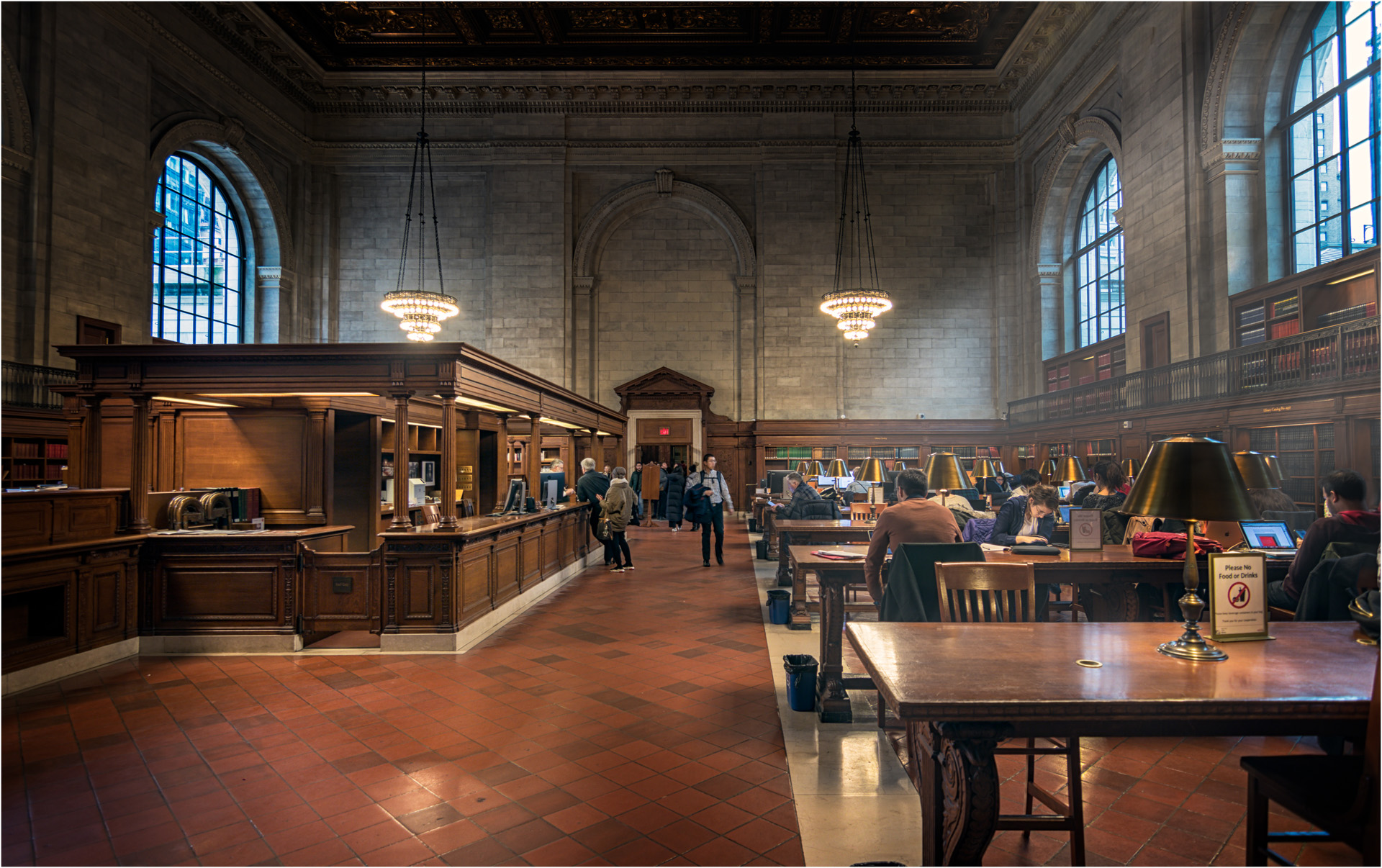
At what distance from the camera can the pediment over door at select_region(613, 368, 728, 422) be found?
1717 centimetres

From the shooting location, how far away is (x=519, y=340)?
55.5 ft

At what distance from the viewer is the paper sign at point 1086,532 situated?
430cm

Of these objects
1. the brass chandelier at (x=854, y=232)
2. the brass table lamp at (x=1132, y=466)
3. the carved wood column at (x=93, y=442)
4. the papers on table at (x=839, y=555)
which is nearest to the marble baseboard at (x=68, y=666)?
the carved wood column at (x=93, y=442)

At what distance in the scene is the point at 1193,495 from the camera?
2133mm

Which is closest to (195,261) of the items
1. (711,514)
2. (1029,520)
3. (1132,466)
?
(711,514)

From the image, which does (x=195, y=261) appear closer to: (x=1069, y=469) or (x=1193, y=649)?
(x=1069, y=469)

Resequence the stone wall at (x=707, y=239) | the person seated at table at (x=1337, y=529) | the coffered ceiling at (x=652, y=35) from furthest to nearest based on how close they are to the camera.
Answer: the stone wall at (x=707, y=239), the coffered ceiling at (x=652, y=35), the person seated at table at (x=1337, y=529)

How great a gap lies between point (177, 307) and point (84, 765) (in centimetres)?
1346

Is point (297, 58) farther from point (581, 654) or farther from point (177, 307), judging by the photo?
point (581, 654)

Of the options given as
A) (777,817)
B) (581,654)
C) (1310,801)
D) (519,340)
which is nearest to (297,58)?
(519,340)

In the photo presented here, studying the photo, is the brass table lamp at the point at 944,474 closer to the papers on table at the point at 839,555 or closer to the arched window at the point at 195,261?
the papers on table at the point at 839,555

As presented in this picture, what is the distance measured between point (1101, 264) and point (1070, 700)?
15.6 m

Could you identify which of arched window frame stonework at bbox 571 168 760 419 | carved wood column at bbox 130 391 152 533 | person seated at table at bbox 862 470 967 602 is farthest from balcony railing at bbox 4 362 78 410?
person seated at table at bbox 862 470 967 602

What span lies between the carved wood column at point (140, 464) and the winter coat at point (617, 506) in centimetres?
464
